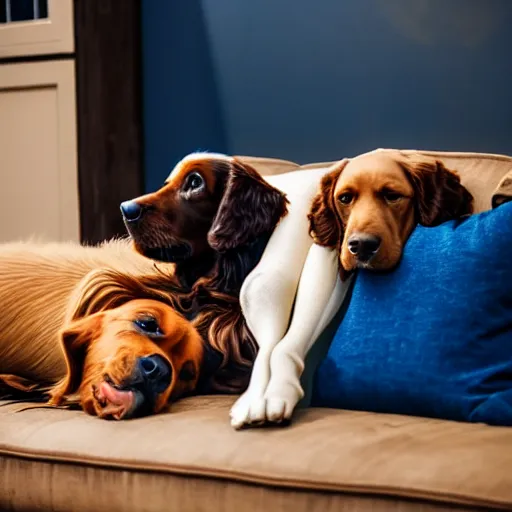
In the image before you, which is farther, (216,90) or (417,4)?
(216,90)

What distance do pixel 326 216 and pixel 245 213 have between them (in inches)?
5.5

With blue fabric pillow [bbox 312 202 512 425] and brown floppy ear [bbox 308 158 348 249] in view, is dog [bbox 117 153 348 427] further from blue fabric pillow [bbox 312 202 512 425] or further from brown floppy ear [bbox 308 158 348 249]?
blue fabric pillow [bbox 312 202 512 425]

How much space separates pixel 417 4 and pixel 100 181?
3.03ft

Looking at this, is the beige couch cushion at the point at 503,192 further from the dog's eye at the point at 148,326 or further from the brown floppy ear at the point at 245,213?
the dog's eye at the point at 148,326

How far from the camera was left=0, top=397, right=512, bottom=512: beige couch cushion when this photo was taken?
1.09m

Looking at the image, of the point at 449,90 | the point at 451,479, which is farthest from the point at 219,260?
the point at 449,90

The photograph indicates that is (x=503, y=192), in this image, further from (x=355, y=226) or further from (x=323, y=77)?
(x=323, y=77)

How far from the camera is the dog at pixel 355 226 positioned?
1.42 metres

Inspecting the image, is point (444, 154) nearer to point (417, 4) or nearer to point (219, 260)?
point (219, 260)

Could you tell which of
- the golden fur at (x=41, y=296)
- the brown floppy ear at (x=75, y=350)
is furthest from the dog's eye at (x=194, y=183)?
the brown floppy ear at (x=75, y=350)

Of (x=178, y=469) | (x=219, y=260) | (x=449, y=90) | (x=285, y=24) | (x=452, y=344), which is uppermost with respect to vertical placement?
(x=285, y=24)

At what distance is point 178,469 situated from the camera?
4.01 feet

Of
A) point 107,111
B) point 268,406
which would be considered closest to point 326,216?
point 268,406

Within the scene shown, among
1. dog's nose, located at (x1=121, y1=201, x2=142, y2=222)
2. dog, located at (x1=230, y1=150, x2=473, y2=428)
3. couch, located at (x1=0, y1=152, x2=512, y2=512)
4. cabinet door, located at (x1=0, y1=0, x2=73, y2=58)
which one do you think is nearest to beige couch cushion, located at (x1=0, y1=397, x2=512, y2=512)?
couch, located at (x1=0, y1=152, x2=512, y2=512)
